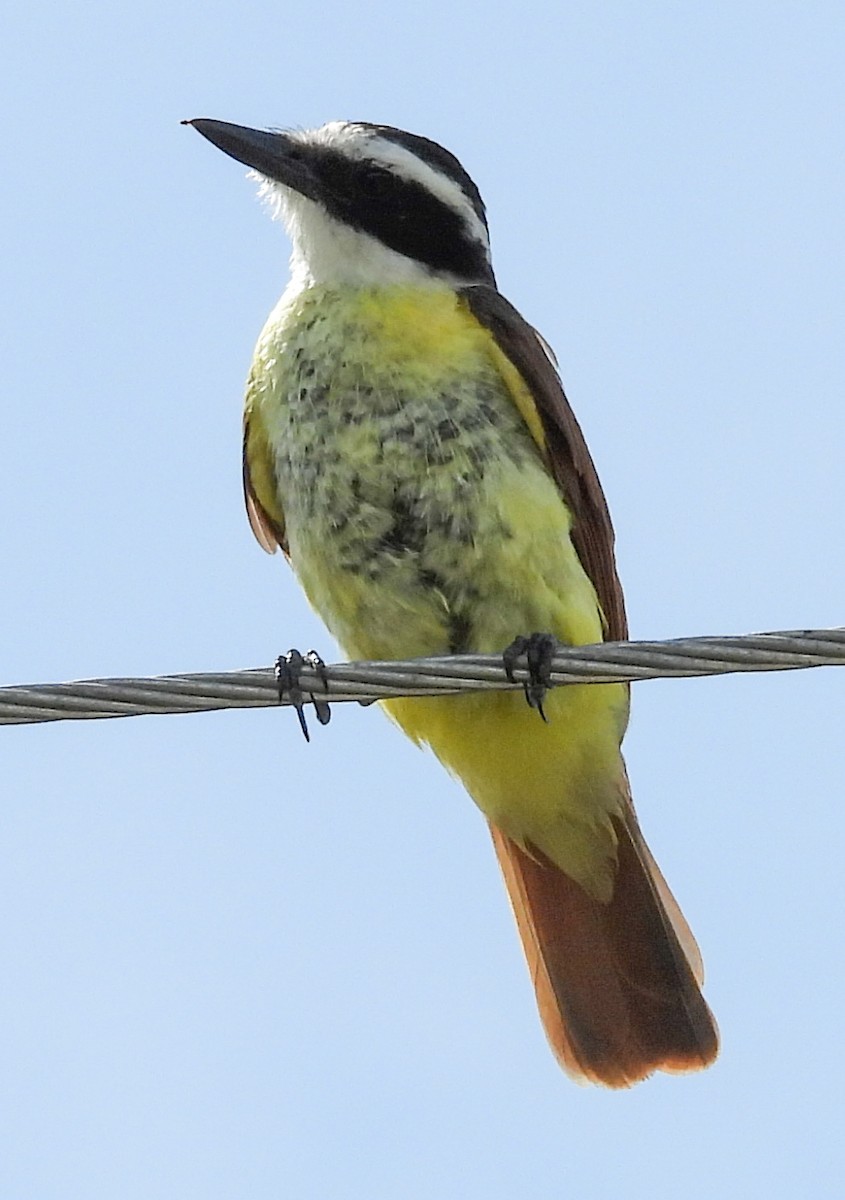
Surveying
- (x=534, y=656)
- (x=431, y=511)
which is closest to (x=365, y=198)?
(x=431, y=511)

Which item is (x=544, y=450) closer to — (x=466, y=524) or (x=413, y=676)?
(x=466, y=524)

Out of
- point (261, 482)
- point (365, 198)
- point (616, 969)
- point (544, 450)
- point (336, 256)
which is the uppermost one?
point (365, 198)

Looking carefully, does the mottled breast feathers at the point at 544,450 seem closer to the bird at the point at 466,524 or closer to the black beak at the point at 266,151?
the bird at the point at 466,524

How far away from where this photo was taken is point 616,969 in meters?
7.37

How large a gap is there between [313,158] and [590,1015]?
327 cm

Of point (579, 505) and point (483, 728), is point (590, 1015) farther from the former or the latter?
point (579, 505)

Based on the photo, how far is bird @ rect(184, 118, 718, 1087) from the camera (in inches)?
248

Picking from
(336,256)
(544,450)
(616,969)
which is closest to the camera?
(544,450)

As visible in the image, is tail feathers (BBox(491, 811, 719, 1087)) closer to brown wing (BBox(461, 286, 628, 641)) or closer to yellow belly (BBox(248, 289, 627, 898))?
yellow belly (BBox(248, 289, 627, 898))

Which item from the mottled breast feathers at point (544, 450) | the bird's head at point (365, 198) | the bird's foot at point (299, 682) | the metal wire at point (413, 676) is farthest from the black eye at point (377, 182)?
the metal wire at point (413, 676)

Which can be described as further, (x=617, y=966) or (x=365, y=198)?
(x=617, y=966)

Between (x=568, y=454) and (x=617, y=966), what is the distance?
1957 mm

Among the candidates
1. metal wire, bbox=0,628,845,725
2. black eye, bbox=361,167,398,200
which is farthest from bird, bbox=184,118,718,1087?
metal wire, bbox=0,628,845,725

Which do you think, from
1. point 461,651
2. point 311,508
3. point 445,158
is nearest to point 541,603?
point 461,651
